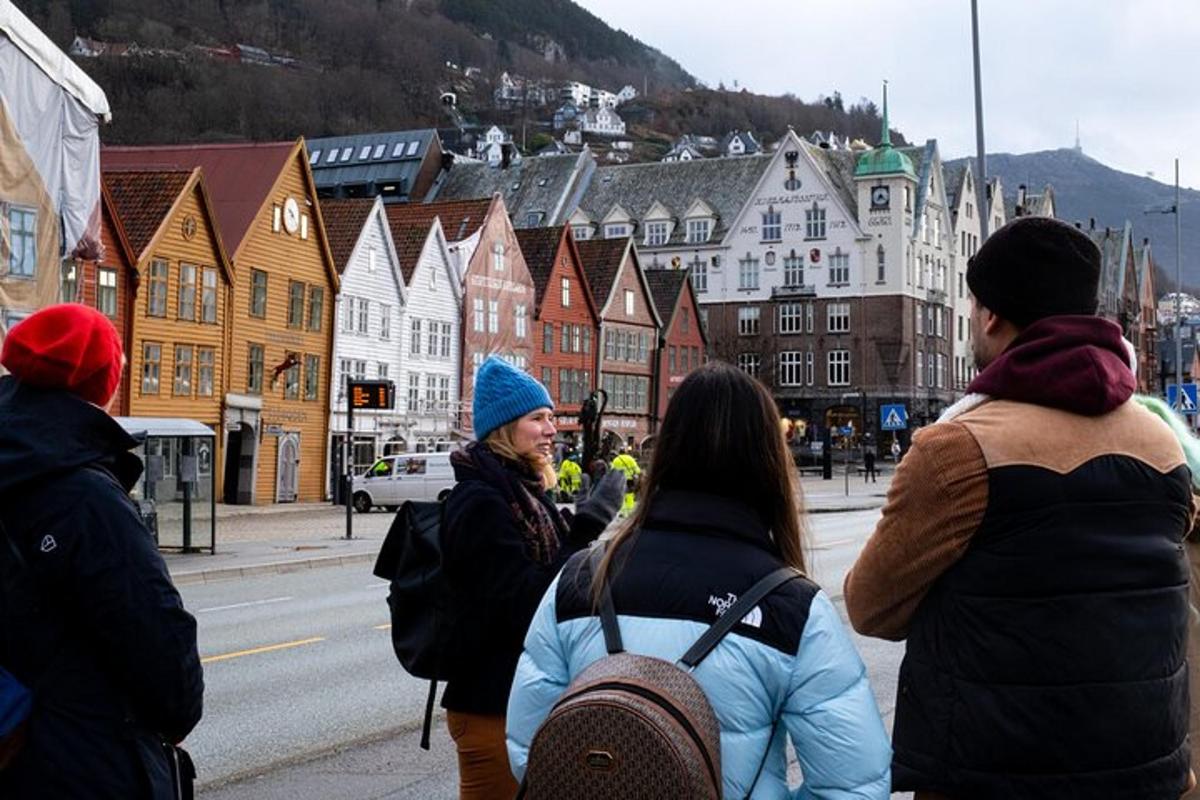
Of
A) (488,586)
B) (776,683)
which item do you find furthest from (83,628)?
(776,683)

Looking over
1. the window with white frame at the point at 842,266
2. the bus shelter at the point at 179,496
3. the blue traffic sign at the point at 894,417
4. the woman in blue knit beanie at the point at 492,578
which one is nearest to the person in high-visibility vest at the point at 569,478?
the bus shelter at the point at 179,496

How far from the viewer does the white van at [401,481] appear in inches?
1704

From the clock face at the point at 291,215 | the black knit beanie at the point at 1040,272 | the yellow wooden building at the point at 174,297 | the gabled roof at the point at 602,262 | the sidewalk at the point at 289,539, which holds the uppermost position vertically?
the gabled roof at the point at 602,262

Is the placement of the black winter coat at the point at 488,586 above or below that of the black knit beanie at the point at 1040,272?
below

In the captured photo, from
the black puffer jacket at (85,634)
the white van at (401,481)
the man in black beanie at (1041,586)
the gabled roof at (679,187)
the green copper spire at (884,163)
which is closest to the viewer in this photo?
the man in black beanie at (1041,586)

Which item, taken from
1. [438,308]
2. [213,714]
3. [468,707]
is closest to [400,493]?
[438,308]

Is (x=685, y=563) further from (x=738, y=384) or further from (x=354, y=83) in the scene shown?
(x=354, y=83)

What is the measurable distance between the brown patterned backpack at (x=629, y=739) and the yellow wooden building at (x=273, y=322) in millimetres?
45826

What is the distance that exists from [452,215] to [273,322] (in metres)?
15.6

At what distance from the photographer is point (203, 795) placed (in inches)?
313

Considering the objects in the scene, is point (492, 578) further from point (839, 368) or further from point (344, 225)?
point (839, 368)

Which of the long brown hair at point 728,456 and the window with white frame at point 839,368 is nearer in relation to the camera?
the long brown hair at point 728,456

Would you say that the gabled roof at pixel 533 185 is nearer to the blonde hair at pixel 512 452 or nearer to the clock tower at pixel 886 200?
the clock tower at pixel 886 200

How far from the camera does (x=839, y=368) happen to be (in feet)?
295
